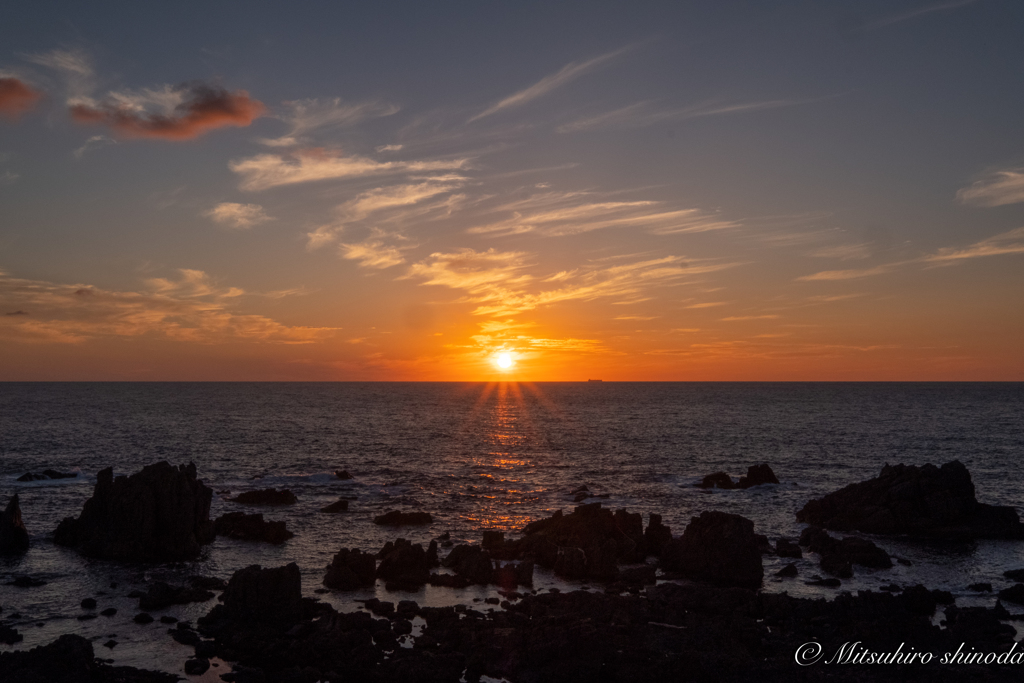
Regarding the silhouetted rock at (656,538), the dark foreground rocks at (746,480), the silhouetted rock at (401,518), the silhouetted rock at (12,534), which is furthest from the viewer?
the dark foreground rocks at (746,480)

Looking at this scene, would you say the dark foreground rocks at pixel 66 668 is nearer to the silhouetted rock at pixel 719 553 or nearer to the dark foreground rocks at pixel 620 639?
the dark foreground rocks at pixel 620 639

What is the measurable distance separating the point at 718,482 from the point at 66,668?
6585 centimetres

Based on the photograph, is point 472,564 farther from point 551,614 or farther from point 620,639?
point 620,639

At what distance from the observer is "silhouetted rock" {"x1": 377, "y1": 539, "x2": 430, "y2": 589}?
40.6 meters

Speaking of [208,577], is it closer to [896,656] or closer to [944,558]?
[896,656]

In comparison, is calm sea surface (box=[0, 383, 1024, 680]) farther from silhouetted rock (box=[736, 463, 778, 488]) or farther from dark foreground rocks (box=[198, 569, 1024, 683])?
dark foreground rocks (box=[198, 569, 1024, 683])

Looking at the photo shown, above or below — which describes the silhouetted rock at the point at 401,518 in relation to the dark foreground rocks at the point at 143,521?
below

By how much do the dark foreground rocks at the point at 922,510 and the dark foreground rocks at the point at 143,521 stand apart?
Answer: 49.6 meters

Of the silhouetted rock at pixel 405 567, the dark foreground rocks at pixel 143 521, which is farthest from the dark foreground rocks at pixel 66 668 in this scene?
the dark foreground rocks at pixel 143 521

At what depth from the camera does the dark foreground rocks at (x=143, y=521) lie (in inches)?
1833

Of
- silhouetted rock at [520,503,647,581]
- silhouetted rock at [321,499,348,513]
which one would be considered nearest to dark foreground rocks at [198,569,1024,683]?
silhouetted rock at [520,503,647,581]

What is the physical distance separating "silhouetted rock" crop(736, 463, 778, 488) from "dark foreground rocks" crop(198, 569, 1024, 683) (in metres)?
39.4

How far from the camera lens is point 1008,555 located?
48781 mm

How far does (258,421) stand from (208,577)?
139302mm
